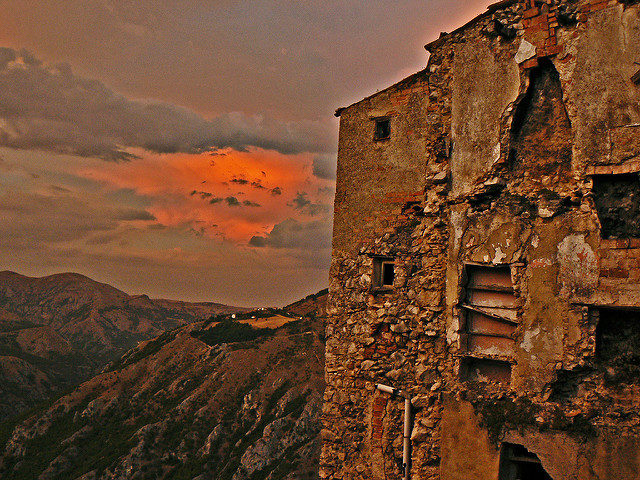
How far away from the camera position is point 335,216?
30.0 feet

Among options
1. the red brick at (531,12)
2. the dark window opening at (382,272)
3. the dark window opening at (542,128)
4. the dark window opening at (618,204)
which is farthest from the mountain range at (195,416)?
the red brick at (531,12)

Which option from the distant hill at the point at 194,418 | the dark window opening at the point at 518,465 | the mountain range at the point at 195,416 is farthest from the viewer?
the mountain range at the point at 195,416

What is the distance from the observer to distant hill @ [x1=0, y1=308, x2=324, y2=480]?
150 ft

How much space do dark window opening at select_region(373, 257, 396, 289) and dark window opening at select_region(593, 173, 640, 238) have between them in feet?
11.0

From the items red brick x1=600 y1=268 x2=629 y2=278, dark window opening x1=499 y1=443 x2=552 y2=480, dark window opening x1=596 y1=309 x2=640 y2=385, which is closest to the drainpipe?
dark window opening x1=499 y1=443 x2=552 y2=480

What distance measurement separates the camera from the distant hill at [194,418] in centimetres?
4569

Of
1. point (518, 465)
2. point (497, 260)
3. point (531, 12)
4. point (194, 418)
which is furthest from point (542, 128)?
point (194, 418)

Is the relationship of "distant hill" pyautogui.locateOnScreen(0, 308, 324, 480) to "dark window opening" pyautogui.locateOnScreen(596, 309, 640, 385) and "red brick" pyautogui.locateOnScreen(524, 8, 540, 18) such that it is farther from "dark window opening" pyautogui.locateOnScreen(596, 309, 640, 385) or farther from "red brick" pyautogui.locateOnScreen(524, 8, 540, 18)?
"red brick" pyautogui.locateOnScreen(524, 8, 540, 18)

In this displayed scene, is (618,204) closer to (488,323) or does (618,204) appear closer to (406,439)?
(488,323)

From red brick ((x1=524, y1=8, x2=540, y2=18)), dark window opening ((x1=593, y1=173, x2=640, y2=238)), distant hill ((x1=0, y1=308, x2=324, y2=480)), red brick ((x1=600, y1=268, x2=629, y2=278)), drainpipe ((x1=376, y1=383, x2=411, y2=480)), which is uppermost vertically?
red brick ((x1=524, y1=8, x2=540, y2=18))

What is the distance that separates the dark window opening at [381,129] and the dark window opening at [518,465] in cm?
531

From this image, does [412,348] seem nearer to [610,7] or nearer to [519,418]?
[519,418]

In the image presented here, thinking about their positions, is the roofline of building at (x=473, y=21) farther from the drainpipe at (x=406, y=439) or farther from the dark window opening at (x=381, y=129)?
the drainpipe at (x=406, y=439)

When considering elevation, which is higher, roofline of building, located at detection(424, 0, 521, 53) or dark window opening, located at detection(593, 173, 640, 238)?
roofline of building, located at detection(424, 0, 521, 53)
